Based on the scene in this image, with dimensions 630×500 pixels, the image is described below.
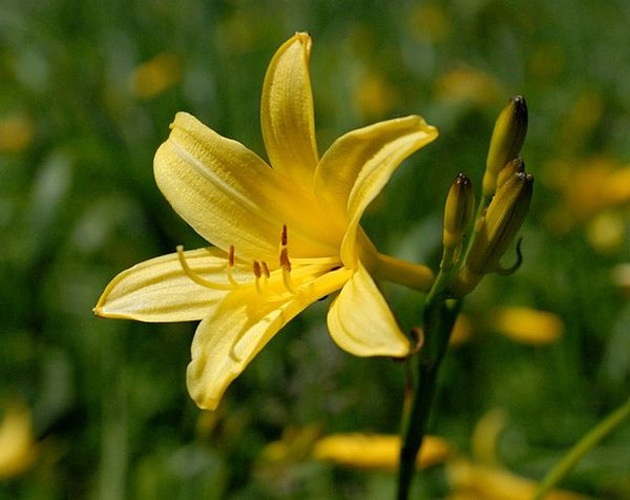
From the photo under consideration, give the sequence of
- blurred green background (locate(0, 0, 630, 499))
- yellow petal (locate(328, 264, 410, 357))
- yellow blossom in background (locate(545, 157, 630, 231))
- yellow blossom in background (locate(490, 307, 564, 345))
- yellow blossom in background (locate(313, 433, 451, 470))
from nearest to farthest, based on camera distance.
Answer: yellow petal (locate(328, 264, 410, 357))
yellow blossom in background (locate(313, 433, 451, 470))
blurred green background (locate(0, 0, 630, 499))
yellow blossom in background (locate(490, 307, 564, 345))
yellow blossom in background (locate(545, 157, 630, 231))

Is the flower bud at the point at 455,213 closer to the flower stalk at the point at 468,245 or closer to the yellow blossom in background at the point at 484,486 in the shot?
the flower stalk at the point at 468,245

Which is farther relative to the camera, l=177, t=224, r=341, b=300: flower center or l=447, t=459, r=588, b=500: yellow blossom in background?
l=447, t=459, r=588, b=500: yellow blossom in background

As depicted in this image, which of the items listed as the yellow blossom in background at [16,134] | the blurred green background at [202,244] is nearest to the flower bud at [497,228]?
the blurred green background at [202,244]

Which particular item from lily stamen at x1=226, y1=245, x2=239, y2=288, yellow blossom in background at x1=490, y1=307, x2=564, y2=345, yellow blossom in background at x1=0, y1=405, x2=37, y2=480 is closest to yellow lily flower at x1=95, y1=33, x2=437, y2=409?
lily stamen at x1=226, y1=245, x2=239, y2=288

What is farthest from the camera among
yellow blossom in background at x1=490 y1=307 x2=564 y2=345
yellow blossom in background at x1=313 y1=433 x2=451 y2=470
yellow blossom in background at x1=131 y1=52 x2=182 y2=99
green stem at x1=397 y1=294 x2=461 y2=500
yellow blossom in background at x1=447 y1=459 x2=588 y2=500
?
yellow blossom in background at x1=131 y1=52 x2=182 y2=99

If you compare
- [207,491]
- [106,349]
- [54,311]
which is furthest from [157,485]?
[54,311]

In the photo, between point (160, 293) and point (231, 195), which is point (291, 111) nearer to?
point (231, 195)

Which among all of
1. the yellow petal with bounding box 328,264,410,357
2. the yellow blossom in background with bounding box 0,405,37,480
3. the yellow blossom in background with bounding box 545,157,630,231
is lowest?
the yellow blossom in background with bounding box 0,405,37,480

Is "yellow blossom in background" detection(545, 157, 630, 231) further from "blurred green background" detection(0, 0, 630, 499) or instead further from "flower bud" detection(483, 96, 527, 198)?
"flower bud" detection(483, 96, 527, 198)
